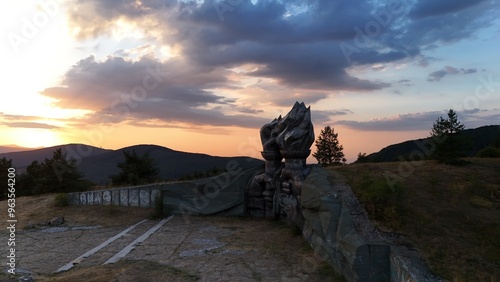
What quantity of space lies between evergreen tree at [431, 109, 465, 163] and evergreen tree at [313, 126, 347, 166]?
542 centimetres

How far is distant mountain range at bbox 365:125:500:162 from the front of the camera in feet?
36.7

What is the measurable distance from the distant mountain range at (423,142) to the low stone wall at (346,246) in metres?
4.95

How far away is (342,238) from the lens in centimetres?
641

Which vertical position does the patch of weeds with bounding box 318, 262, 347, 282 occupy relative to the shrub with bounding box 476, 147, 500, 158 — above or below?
below

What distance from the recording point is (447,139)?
10.9 meters

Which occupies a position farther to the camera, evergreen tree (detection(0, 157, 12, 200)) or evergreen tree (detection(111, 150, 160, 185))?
evergreen tree (detection(0, 157, 12, 200))

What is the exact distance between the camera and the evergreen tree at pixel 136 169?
20.0 meters

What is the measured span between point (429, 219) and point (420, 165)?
433cm

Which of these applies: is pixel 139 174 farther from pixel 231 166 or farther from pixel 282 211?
pixel 282 211

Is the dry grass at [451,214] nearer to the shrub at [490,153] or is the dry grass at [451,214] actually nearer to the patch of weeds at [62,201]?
the shrub at [490,153]

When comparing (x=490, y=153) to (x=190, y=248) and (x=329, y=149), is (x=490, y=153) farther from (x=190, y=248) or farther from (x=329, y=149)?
(x=190, y=248)

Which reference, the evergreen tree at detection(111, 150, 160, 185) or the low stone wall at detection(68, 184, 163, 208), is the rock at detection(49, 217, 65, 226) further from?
the evergreen tree at detection(111, 150, 160, 185)

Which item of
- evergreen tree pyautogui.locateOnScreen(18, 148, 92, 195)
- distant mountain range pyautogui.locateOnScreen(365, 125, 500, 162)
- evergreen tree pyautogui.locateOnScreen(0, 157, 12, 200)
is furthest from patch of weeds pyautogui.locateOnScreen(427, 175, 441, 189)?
evergreen tree pyautogui.locateOnScreen(0, 157, 12, 200)

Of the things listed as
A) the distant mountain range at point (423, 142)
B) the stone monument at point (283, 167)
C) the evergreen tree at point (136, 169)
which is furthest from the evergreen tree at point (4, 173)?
the distant mountain range at point (423, 142)
